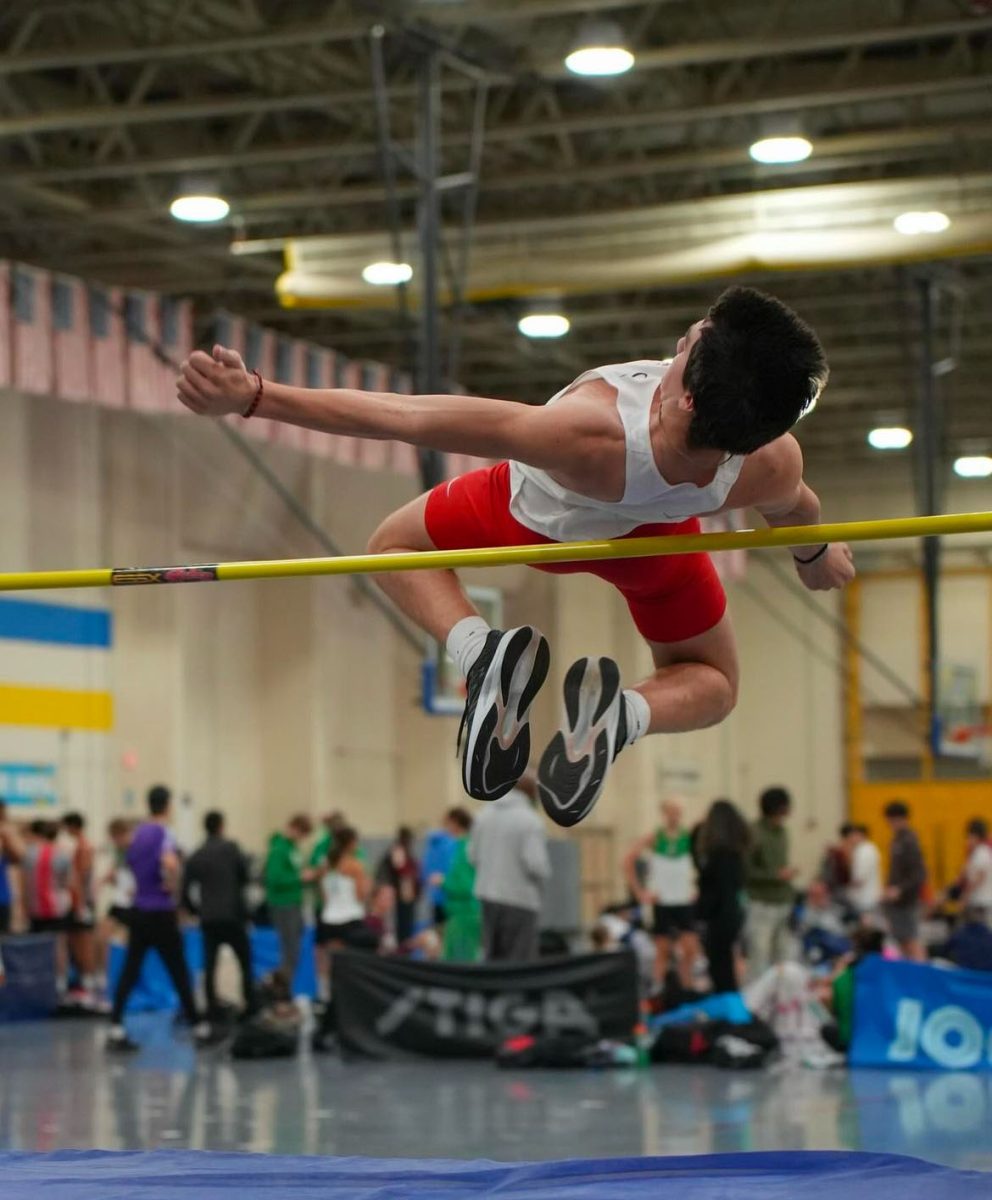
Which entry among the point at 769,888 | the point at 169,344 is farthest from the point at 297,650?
the point at 769,888

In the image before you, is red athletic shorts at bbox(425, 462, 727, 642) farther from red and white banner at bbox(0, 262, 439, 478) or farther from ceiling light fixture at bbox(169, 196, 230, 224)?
ceiling light fixture at bbox(169, 196, 230, 224)

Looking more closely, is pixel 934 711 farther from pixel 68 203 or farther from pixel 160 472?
pixel 68 203

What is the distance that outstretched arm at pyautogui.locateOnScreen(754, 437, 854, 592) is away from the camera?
4121 mm

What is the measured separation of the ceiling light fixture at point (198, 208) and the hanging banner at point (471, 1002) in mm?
7349

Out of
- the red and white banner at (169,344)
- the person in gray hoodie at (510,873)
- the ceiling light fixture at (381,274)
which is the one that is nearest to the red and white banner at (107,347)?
the red and white banner at (169,344)

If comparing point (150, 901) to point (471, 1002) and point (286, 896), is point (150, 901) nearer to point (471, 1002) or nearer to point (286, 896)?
point (286, 896)

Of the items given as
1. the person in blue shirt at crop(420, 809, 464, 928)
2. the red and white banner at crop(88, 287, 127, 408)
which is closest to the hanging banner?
the person in blue shirt at crop(420, 809, 464, 928)

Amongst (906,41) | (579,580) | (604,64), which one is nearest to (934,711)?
(579,580)

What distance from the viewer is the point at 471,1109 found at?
795 cm

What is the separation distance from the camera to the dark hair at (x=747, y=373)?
3.69 m

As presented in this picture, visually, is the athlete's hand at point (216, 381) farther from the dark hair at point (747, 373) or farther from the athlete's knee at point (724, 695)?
the athlete's knee at point (724, 695)

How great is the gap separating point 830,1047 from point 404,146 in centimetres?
869

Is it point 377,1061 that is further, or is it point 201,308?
point 201,308

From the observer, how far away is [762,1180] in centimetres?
432
